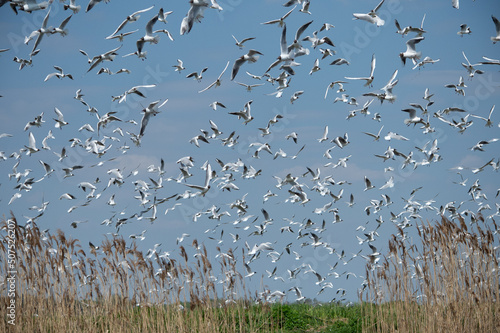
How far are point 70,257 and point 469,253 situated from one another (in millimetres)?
6512

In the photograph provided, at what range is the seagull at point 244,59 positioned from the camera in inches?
393

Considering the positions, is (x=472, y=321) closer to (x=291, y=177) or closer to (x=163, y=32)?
(x=291, y=177)

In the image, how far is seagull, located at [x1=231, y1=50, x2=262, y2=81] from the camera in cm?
998

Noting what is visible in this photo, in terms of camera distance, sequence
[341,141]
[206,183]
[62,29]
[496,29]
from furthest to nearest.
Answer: [341,141]
[62,29]
[496,29]
[206,183]

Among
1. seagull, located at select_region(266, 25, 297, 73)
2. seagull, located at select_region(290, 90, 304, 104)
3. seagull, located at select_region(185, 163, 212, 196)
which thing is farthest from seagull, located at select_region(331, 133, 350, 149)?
seagull, located at select_region(185, 163, 212, 196)

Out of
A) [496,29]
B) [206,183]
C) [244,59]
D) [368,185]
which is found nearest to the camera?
[206,183]

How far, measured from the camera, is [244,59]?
33.9 ft

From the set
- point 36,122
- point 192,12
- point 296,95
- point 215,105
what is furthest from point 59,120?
point 192,12

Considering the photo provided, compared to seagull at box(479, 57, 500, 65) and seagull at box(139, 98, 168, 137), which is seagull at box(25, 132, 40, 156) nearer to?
seagull at box(139, 98, 168, 137)

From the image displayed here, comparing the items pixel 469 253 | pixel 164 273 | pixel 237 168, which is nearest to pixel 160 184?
pixel 237 168

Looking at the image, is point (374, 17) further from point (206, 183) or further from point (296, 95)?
point (206, 183)

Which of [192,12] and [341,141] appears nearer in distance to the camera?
[192,12]

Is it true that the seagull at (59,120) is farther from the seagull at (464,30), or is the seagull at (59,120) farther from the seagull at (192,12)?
the seagull at (464,30)

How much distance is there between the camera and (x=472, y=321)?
374 inches
